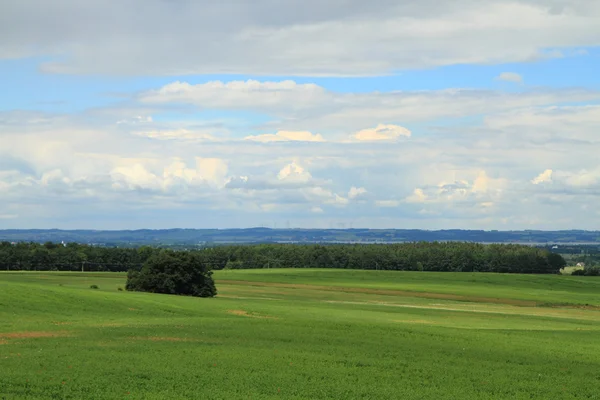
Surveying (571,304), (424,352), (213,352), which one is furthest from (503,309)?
(213,352)

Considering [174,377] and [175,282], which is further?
[175,282]

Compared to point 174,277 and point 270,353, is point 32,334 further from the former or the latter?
point 174,277

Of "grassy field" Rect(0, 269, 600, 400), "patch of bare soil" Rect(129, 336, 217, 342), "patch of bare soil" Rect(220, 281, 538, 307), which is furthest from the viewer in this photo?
"patch of bare soil" Rect(220, 281, 538, 307)

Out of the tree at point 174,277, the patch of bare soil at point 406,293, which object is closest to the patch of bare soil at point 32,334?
the tree at point 174,277

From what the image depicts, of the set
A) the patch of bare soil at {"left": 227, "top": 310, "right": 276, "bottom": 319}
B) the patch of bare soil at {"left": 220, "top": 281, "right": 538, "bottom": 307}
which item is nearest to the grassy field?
the patch of bare soil at {"left": 227, "top": 310, "right": 276, "bottom": 319}

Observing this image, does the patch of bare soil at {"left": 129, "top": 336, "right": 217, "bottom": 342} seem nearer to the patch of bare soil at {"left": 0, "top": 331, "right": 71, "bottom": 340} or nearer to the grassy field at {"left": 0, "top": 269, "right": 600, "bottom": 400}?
the grassy field at {"left": 0, "top": 269, "right": 600, "bottom": 400}

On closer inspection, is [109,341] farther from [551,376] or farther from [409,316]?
[409,316]

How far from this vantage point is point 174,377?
31422 mm

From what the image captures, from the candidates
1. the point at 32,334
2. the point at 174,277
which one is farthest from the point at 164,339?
the point at 174,277

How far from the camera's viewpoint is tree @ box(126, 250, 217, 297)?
303ft

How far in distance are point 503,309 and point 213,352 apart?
197ft

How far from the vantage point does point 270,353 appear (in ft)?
130

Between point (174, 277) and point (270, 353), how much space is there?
5421 centimetres

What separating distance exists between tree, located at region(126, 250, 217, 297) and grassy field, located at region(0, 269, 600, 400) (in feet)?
55.9
